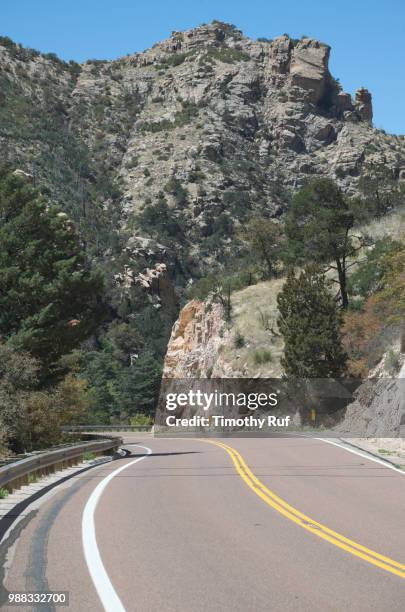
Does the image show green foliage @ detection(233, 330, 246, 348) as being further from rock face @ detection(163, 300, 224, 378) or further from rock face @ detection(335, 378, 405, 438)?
rock face @ detection(335, 378, 405, 438)

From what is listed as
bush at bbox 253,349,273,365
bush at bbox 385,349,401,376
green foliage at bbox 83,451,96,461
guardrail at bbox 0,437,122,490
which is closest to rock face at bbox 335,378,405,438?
bush at bbox 385,349,401,376

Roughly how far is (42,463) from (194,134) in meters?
146

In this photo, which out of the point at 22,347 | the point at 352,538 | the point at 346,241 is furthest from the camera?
the point at 346,241

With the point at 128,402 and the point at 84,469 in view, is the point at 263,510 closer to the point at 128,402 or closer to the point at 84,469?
the point at 84,469

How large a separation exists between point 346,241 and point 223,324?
56.0 feet

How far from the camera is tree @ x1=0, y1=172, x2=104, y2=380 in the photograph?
99.1 ft

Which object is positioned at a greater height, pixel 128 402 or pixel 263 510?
pixel 128 402

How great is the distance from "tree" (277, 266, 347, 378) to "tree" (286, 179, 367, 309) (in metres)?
5.67

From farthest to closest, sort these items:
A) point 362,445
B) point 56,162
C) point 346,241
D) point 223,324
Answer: point 56,162
point 223,324
point 346,241
point 362,445

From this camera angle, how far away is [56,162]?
14412 cm

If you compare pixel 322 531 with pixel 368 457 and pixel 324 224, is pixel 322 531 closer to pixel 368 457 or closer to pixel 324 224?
pixel 368 457

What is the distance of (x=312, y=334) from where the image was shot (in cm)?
4916

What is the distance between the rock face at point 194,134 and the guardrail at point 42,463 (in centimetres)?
10301

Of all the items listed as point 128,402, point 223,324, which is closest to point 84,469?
point 223,324
